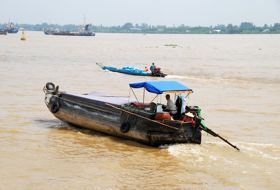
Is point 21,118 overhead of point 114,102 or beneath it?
beneath

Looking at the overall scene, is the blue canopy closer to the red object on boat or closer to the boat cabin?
the boat cabin

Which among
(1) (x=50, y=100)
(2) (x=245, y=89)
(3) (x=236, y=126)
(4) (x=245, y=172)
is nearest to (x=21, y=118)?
(1) (x=50, y=100)

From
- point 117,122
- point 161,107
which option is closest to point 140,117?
point 161,107

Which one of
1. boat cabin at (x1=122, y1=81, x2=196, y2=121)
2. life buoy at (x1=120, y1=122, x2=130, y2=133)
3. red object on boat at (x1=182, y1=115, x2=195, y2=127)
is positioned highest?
boat cabin at (x1=122, y1=81, x2=196, y2=121)

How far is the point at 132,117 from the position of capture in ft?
44.1

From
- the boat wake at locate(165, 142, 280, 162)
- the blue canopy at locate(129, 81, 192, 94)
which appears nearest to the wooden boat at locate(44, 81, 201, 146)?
the blue canopy at locate(129, 81, 192, 94)

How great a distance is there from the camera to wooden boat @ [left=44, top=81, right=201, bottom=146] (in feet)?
42.3

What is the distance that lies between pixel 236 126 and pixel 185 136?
4.23 meters

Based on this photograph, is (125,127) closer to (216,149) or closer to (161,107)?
(161,107)

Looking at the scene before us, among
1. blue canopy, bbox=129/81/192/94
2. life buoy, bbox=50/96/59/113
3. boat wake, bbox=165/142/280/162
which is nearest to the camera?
boat wake, bbox=165/142/280/162

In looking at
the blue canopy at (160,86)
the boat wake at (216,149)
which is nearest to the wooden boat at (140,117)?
the blue canopy at (160,86)

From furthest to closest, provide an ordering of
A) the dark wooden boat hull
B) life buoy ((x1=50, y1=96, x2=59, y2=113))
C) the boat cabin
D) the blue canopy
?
life buoy ((x1=50, y1=96, x2=59, y2=113)) → the blue canopy → the boat cabin → the dark wooden boat hull

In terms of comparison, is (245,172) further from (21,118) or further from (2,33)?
(2,33)

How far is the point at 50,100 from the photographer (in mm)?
16141
